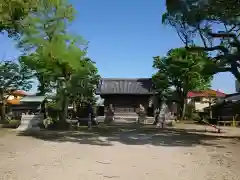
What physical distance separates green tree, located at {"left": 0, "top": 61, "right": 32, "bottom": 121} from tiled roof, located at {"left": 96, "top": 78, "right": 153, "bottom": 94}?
7.30 metres

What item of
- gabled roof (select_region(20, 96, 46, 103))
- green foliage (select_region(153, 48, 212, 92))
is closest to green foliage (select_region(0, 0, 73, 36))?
green foliage (select_region(153, 48, 212, 92))

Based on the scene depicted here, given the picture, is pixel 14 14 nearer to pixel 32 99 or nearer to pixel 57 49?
pixel 57 49

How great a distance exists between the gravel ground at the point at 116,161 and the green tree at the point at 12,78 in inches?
738

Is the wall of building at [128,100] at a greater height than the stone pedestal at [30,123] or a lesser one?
greater

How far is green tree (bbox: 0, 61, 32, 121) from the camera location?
30.3 metres

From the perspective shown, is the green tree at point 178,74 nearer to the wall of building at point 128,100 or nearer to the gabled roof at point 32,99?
the wall of building at point 128,100

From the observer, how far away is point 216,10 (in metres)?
14.0

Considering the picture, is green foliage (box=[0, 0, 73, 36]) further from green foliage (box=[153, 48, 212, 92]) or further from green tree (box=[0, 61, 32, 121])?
green foliage (box=[153, 48, 212, 92])

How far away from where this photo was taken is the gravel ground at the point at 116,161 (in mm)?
7262

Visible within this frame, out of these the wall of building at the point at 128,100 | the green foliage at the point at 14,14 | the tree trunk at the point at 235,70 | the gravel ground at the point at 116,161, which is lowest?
the gravel ground at the point at 116,161

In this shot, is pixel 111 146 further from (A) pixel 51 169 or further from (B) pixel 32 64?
(B) pixel 32 64

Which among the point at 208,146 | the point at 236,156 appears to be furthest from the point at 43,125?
the point at 236,156

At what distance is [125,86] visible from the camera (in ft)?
114

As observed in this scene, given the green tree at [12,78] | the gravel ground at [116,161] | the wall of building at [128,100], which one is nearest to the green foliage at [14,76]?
the green tree at [12,78]
